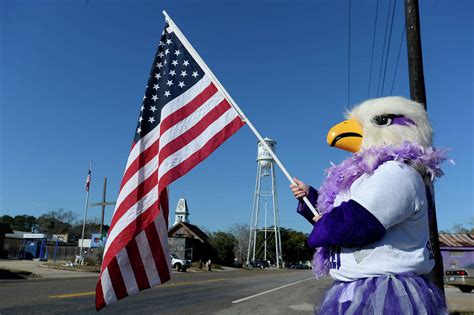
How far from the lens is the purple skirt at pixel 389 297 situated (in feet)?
6.13

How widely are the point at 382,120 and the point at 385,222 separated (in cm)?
66

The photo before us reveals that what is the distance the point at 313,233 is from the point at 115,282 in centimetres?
182

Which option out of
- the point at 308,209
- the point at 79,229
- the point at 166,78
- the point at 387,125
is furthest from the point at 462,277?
the point at 79,229

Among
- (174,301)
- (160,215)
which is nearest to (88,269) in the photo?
(174,301)

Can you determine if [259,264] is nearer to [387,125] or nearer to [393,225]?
[387,125]

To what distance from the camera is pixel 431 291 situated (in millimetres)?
1984

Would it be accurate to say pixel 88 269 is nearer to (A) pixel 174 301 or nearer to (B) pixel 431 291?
(A) pixel 174 301

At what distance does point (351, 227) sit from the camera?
1941 mm

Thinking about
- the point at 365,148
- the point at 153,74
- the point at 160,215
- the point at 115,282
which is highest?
the point at 153,74

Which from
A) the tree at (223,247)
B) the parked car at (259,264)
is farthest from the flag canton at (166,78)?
the parked car at (259,264)

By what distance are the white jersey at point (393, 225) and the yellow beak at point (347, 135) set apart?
1.30ft

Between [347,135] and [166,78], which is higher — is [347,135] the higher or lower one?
the lower one

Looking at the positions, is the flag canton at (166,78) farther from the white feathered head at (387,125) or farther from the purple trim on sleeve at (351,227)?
the purple trim on sleeve at (351,227)

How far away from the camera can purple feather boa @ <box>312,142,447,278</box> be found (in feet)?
6.97
